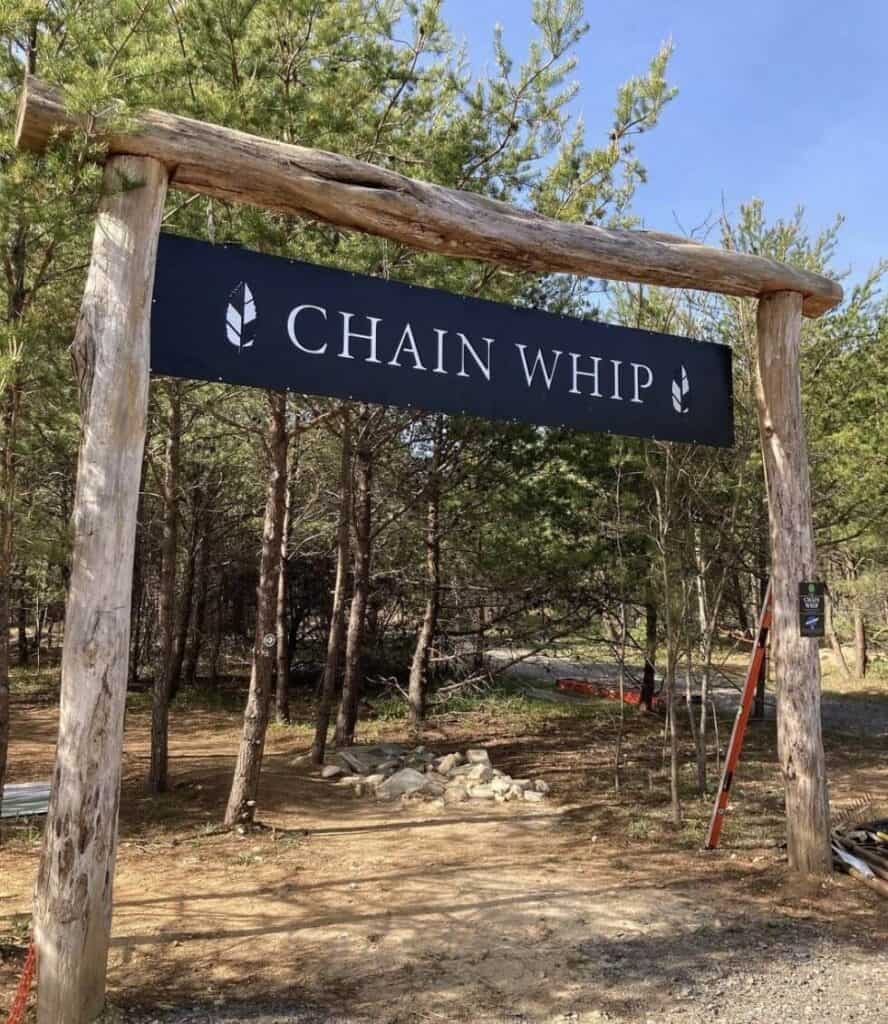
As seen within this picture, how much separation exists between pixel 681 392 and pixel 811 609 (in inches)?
64.7

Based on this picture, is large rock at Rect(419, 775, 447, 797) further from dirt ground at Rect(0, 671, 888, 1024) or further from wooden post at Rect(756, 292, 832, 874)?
wooden post at Rect(756, 292, 832, 874)

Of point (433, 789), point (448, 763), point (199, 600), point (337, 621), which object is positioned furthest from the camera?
point (199, 600)

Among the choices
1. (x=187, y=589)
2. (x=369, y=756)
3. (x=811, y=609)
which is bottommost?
(x=369, y=756)

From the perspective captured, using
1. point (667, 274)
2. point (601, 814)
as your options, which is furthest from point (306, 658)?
point (667, 274)

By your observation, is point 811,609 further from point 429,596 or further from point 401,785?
Result: point 429,596

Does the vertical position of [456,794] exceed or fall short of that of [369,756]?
it falls short

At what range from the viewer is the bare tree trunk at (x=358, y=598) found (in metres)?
11.7

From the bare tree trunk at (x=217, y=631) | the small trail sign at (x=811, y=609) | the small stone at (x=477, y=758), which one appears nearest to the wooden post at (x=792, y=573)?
the small trail sign at (x=811, y=609)

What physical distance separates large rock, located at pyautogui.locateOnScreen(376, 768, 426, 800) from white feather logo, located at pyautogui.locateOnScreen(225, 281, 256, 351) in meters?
6.52

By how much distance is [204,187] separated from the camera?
4012 millimetres

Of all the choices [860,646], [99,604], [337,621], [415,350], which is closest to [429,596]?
[337,621]

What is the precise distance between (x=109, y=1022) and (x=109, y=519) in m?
2.02

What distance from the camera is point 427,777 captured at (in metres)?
9.52

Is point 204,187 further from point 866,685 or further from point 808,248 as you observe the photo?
point 866,685
